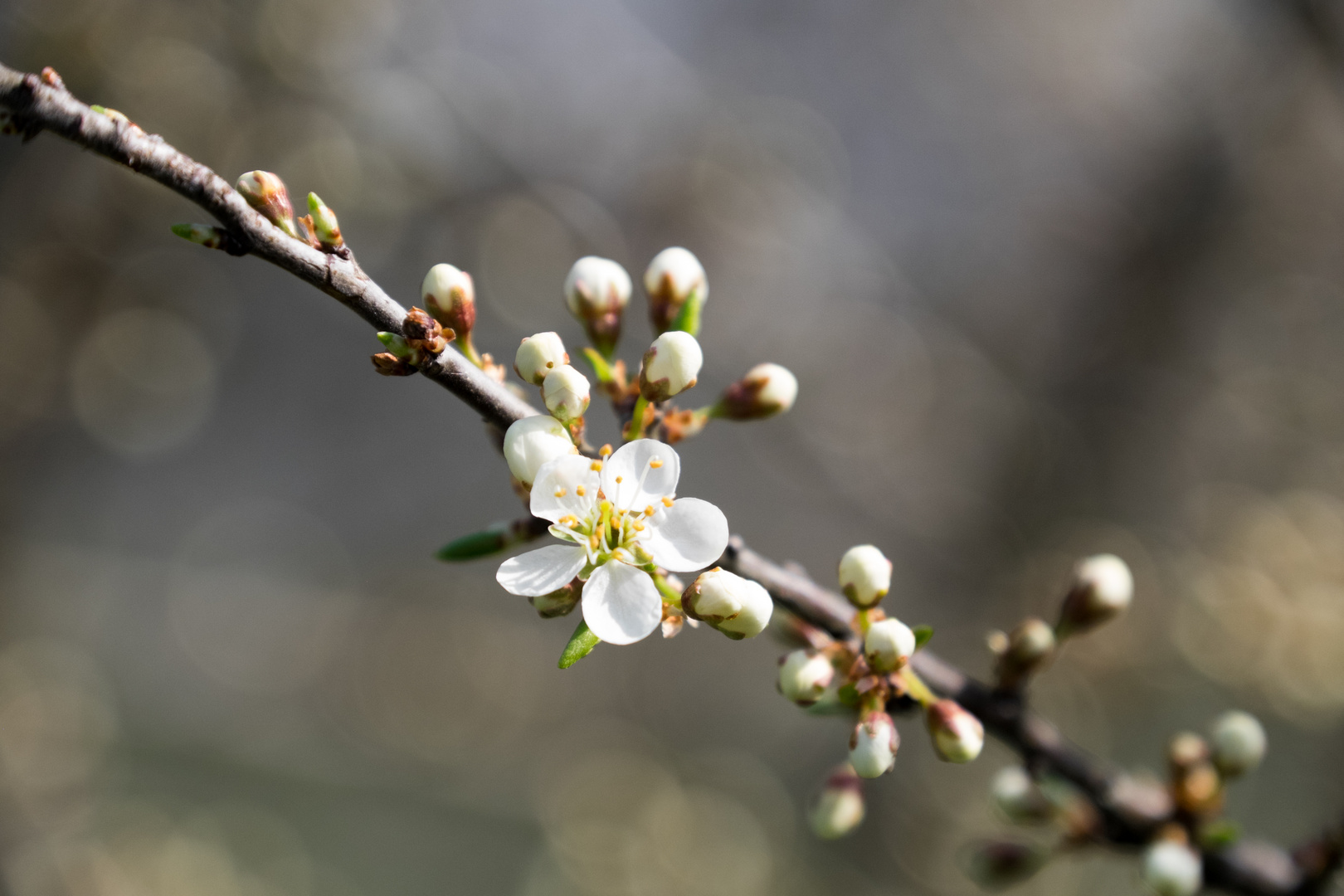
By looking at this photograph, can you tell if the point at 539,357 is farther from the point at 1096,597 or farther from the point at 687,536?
the point at 1096,597

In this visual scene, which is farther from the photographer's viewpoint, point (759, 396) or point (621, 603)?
point (759, 396)

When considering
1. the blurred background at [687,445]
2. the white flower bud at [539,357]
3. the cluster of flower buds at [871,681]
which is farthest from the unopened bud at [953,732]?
the blurred background at [687,445]

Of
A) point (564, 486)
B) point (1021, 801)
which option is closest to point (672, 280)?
point (564, 486)

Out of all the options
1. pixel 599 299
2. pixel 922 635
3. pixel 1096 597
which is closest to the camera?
pixel 922 635

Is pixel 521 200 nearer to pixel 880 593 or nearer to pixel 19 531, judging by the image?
pixel 19 531

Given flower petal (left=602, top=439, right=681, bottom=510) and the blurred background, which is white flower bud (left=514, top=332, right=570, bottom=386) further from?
the blurred background

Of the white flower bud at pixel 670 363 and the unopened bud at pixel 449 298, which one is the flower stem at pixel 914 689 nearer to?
the white flower bud at pixel 670 363
